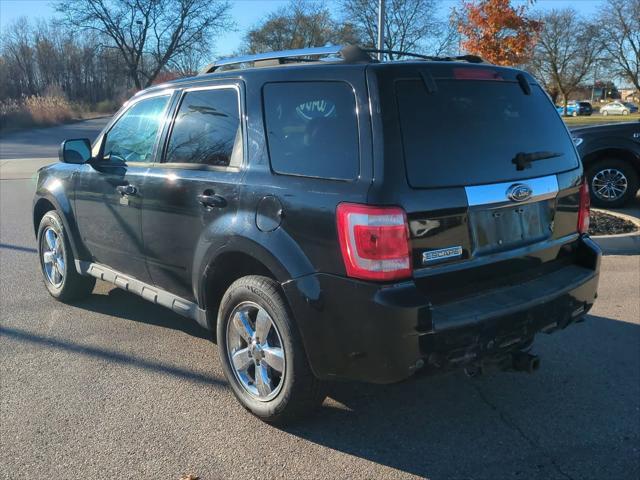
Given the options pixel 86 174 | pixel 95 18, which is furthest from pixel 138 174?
pixel 95 18

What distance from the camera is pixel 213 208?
341cm

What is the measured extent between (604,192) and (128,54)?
1612 inches

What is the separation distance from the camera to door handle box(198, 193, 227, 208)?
3.34 meters

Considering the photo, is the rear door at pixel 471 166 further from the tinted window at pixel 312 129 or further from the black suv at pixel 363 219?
the tinted window at pixel 312 129

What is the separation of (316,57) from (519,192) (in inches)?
55.0

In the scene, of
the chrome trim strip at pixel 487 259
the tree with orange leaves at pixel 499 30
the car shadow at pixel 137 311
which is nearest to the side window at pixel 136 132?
the car shadow at pixel 137 311

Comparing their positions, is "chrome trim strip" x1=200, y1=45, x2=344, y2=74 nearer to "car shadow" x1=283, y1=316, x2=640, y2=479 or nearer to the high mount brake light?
the high mount brake light

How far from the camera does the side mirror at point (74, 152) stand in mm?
4656

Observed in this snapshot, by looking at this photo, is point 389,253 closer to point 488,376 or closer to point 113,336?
point 488,376

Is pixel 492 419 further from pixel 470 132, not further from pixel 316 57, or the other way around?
pixel 316 57

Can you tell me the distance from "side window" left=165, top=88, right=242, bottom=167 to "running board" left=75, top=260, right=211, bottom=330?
3.03ft

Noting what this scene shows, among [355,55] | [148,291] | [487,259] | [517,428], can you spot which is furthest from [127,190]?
[517,428]

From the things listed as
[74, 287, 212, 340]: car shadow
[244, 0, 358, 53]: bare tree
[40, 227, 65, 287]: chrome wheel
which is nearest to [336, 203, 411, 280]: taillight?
[74, 287, 212, 340]: car shadow

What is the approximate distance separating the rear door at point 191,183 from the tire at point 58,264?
142 cm
